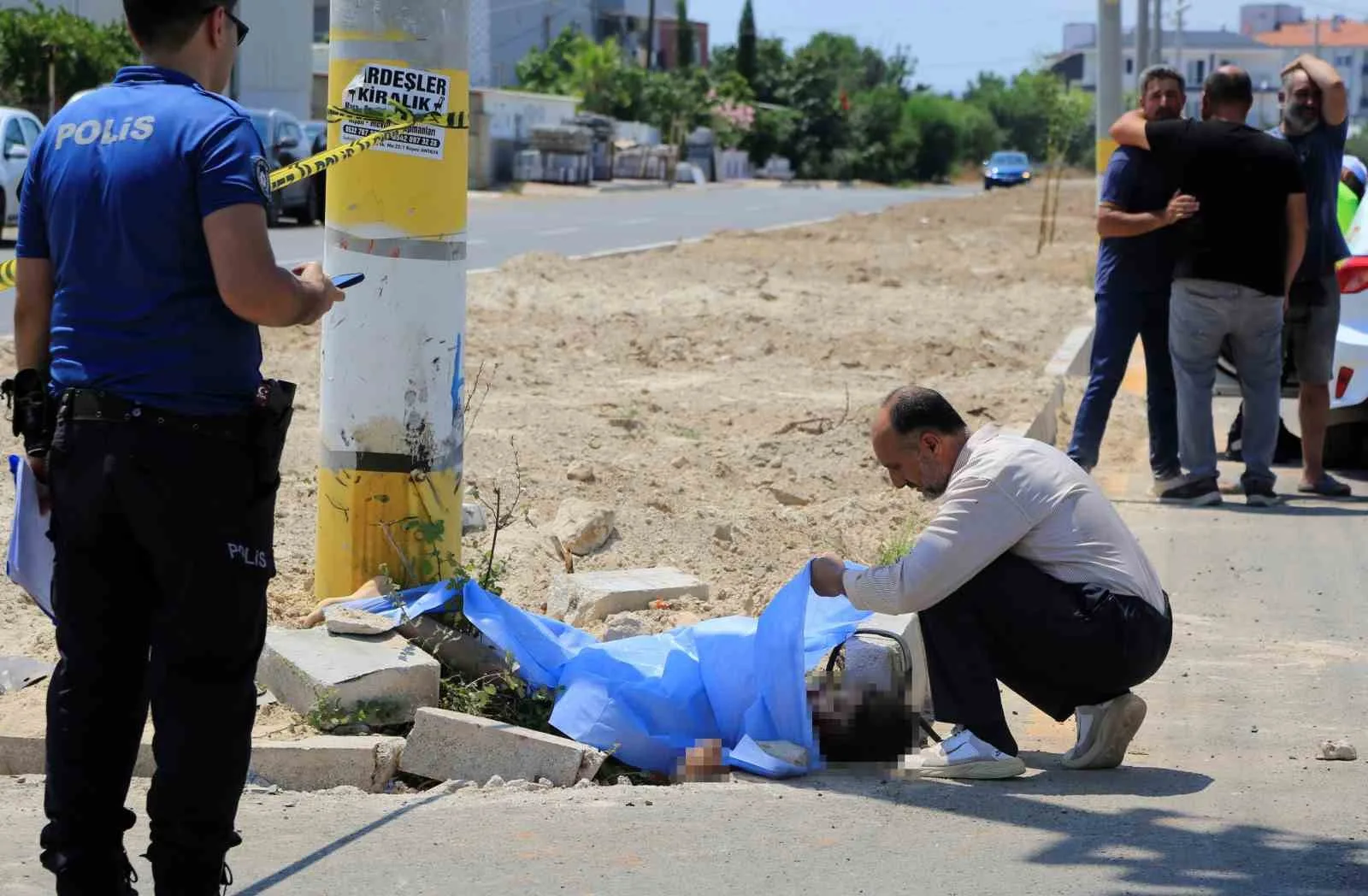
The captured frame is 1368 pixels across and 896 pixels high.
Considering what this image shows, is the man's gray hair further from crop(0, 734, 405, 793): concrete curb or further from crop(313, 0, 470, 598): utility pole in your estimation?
crop(0, 734, 405, 793): concrete curb

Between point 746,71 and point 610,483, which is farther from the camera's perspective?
point 746,71

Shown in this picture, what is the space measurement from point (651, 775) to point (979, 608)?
0.99 meters

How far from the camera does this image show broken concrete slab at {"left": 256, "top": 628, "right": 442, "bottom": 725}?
508 centimetres

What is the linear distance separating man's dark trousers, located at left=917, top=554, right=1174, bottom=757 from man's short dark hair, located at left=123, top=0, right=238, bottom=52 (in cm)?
247

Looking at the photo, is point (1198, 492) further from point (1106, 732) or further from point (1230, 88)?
point (1106, 732)

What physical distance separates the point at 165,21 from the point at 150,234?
41 centimetres

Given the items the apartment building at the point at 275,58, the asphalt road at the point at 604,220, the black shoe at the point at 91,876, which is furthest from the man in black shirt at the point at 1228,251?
the apartment building at the point at 275,58

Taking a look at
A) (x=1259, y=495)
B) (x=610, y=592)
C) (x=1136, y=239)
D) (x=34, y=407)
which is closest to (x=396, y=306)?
(x=610, y=592)

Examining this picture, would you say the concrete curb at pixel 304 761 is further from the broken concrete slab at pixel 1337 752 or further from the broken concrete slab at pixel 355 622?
the broken concrete slab at pixel 1337 752

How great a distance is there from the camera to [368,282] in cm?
564

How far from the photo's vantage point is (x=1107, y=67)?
1471 centimetres

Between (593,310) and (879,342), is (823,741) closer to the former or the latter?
(879,342)

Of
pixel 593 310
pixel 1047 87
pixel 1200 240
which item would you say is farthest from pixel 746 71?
pixel 1200 240

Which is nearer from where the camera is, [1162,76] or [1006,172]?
[1162,76]
